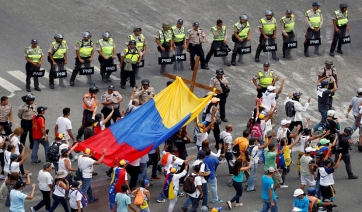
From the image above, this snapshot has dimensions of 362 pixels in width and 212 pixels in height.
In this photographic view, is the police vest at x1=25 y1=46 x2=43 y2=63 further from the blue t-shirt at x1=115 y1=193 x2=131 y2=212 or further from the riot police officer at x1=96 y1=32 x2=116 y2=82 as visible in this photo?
the blue t-shirt at x1=115 y1=193 x2=131 y2=212

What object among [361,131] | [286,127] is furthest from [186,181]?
[361,131]

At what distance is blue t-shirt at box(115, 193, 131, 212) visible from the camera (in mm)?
22812

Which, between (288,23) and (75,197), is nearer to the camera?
(75,197)

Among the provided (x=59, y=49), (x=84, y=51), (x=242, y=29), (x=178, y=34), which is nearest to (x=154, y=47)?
(x=178, y=34)

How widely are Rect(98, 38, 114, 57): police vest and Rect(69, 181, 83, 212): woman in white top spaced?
9678mm

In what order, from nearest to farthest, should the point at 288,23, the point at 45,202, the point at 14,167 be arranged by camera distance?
the point at 45,202 < the point at 14,167 < the point at 288,23

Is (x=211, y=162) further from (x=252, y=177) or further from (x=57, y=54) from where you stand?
(x=57, y=54)

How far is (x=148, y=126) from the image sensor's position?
2605cm

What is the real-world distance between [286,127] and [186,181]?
4.32m

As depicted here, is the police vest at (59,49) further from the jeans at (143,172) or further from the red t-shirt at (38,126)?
the jeans at (143,172)

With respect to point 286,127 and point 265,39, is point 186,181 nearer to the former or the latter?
point 286,127

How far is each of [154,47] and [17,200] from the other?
13.9m

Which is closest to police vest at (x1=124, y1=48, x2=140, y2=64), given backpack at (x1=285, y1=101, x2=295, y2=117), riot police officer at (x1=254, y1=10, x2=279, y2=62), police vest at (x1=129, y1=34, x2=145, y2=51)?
police vest at (x1=129, y1=34, x2=145, y2=51)

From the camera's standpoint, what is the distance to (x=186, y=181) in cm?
2383
